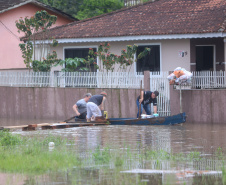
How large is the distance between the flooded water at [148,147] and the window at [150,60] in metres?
5.16

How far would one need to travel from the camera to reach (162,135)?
18531mm

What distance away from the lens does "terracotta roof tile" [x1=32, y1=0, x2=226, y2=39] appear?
25.3m

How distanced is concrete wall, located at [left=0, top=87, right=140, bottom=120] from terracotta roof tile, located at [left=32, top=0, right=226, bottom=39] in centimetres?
302

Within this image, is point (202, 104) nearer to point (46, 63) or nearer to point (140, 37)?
point (140, 37)

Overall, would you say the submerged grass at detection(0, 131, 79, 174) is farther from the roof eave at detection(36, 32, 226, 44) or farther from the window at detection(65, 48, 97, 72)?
the window at detection(65, 48, 97, 72)

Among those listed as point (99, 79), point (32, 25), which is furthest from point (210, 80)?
point (32, 25)

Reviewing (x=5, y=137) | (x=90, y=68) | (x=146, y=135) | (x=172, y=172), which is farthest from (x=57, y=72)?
(x=172, y=172)

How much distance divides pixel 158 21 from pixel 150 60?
6.00 ft

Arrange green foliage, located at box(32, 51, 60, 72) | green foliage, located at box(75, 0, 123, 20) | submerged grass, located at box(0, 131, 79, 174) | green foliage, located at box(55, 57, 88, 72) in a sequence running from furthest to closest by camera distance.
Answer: green foliage, located at box(75, 0, 123, 20)
green foliage, located at box(32, 51, 60, 72)
green foliage, located at box(55, 57, 88, 72)
submerged grass, located at box(0, 131, 79, 174)

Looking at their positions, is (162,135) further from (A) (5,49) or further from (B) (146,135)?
(A) (5,49)

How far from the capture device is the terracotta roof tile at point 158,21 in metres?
25.3

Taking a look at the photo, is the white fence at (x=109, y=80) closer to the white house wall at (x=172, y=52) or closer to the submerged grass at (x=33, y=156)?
the white house wall at (x=172, y=52)

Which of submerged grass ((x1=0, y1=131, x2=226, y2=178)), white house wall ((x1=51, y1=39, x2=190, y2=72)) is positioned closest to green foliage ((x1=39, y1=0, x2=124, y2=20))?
white house wall ((x1=51, y1=39, x2=190, y2=72))

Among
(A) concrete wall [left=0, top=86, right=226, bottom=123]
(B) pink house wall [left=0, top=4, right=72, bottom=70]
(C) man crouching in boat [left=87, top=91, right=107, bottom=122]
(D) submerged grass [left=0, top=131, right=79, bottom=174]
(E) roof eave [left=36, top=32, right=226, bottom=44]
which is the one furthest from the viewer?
(B) pink house wall [left=0, top=4, right=72, bottom=70]
